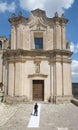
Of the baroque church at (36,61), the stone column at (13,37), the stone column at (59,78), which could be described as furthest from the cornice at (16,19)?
the stone column at (59,78)

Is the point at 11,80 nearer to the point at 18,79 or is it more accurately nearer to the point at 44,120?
the point at 18,79

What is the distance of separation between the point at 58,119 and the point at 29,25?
464 inches

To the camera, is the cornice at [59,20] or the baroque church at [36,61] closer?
the baroque church at [36,61]

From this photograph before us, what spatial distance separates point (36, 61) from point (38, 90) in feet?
9.66

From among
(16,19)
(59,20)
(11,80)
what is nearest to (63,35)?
(59,20)

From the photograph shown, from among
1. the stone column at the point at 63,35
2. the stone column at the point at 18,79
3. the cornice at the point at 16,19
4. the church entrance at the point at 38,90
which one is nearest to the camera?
the stone column at the point at 18,79

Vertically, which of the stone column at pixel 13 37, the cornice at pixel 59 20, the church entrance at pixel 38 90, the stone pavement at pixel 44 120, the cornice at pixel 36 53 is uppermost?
the cornice at pixel 59 20

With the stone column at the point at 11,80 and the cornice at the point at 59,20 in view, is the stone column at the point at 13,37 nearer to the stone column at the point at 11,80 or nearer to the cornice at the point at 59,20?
the stone column at the point at 11,80

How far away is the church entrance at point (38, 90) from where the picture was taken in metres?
21.9

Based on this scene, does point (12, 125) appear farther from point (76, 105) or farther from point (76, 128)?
point (76, 105)

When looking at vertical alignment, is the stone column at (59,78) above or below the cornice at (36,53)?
below

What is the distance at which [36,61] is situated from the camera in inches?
867

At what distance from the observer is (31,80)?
2181 centimetres

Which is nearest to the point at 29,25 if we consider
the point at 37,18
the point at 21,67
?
the point at 37,18
